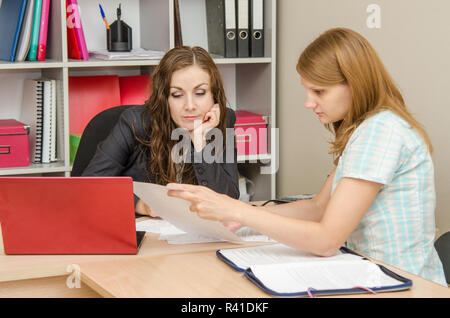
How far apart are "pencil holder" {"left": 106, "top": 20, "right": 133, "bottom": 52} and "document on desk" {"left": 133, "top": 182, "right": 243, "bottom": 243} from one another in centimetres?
138

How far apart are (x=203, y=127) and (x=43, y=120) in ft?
3.13

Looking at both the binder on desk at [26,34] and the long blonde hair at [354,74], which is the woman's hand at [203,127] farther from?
the binder on desk at [26,34]

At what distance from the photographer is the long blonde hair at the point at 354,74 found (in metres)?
1.34

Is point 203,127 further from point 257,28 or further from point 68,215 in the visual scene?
point 257,28

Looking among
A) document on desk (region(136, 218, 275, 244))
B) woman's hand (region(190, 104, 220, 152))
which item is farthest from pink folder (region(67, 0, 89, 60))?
document on desk (region(136, 218, 275, 244))

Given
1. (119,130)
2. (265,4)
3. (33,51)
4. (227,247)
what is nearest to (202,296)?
(227,247)

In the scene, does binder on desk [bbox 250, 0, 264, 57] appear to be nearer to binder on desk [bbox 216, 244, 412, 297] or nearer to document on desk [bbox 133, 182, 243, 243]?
document on desk [bbox 133, 182, 243, 243]

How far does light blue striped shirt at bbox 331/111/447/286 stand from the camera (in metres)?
1.27

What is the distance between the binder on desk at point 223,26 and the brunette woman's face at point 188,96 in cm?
89

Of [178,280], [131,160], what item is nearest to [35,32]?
[131,160]

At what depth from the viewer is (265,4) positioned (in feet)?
9.07

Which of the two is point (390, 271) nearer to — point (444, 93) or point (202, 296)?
point (202, 296)

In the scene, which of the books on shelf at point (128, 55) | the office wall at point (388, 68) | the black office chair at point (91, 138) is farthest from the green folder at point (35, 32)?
the office wall at point (388, 68)
